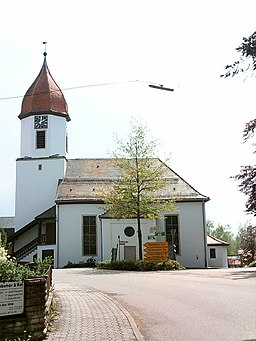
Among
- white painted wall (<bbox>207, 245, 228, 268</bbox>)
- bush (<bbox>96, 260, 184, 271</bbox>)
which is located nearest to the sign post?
bush (<bbox>96, 260, 184, 271</bbox>)

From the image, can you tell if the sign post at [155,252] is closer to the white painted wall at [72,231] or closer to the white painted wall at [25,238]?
the white painted wall at [72,231]

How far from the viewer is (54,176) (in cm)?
4756

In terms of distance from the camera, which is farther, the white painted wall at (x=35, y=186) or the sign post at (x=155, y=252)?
the white painted wall at (x=35, y=186)

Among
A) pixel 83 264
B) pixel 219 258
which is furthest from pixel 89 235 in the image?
pixel 219 258

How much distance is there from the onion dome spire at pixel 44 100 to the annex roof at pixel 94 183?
5350 mm

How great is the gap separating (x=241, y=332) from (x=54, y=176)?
4000 centimetres

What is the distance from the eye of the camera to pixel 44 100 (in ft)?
159

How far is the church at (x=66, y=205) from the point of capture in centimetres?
4206

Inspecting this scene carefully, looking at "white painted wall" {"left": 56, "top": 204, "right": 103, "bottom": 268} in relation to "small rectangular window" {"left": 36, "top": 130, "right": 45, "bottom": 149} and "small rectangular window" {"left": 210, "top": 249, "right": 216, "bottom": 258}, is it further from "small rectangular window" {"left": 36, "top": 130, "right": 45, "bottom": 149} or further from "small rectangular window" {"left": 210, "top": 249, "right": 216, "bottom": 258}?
"small rectangular window" {"left": 210, "top": 249, "right": 216, "bottom": 258}

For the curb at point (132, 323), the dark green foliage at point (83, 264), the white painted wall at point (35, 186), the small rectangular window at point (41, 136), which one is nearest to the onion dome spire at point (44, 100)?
the small rectangular window at point (41, 136)

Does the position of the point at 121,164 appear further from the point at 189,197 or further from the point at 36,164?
the point at 36,164

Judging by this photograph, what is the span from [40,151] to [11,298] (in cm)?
4146

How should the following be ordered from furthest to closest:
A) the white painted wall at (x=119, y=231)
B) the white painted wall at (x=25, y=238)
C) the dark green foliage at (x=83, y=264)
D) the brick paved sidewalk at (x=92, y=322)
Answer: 1. the white painted wall at (x=25, y=238)
2. the white painted wall at (x=119, y=231)
3. the dark green foliage at (x=83, y=264)
4. the brick paved sidewalk at (x=92, y=322)

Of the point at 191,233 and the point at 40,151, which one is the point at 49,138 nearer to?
the point at 40,151
